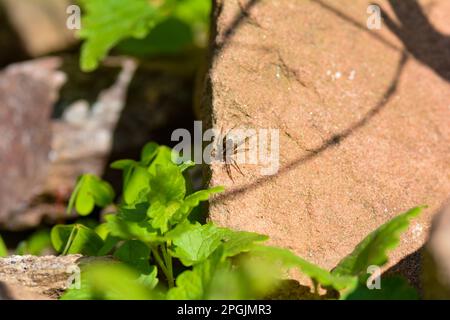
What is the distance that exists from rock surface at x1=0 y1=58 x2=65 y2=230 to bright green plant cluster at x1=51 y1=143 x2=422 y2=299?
1.62 meters

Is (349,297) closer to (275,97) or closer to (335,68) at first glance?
(275,97)

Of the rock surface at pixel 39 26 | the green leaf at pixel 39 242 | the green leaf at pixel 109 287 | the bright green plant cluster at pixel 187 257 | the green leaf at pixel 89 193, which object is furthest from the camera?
the rock surface at pixel 39 26

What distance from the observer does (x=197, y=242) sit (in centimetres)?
248

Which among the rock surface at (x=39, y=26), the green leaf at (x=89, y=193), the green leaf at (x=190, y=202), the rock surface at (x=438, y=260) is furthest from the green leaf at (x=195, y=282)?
the rock surface at (x=39, y=26)

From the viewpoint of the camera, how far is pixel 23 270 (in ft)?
8.57

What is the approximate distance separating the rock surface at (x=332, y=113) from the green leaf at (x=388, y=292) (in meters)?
0.39

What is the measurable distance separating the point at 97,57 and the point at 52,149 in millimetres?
843

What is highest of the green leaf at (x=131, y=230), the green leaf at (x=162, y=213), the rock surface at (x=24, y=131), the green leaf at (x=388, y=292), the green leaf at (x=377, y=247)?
the rock surface at (x=24, y=131)

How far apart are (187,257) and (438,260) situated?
81cm

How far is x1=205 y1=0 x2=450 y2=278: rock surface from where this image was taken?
9.00ft

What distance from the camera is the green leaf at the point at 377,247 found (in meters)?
2.14

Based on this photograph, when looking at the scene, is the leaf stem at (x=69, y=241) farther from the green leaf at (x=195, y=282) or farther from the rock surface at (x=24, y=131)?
the rock surface at (x=24, y=131)

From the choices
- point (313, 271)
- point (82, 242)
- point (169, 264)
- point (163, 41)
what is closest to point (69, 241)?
point (82, 242)
